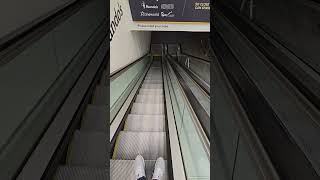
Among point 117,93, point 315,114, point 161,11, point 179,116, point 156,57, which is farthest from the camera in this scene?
point 156,57

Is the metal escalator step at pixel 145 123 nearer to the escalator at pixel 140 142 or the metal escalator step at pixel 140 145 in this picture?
Answer: the escalator at pixel 140 142

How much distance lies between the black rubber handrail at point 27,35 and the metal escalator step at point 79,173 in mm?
832

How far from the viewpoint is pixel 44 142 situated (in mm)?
1719

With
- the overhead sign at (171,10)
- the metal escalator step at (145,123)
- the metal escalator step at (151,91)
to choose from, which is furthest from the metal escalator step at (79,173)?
the overhead sign at (171,10)

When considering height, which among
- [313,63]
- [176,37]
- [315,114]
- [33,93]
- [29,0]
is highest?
[29,0]

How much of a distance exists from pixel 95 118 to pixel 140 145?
115 cm

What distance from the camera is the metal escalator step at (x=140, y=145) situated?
12.9 ft

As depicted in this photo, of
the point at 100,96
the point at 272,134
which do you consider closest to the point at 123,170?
the point at 100,96

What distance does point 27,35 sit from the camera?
5.23 ft

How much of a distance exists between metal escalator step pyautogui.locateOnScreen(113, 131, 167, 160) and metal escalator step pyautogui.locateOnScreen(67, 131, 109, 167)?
137 cm

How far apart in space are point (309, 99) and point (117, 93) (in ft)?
15.0

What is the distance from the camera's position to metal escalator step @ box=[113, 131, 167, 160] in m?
3.94

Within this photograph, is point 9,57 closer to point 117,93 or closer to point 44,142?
point 44,142

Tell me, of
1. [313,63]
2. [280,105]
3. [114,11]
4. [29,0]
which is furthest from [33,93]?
[114,11]
